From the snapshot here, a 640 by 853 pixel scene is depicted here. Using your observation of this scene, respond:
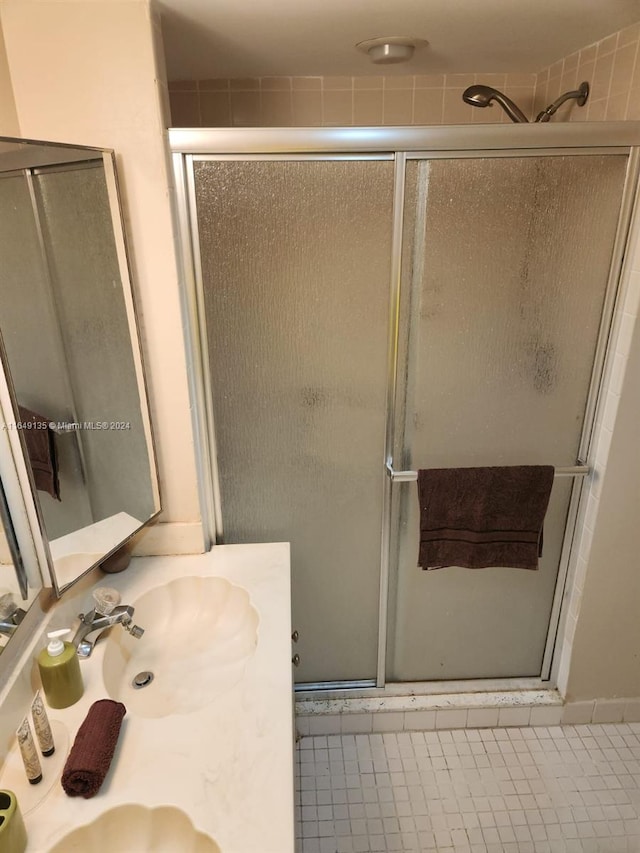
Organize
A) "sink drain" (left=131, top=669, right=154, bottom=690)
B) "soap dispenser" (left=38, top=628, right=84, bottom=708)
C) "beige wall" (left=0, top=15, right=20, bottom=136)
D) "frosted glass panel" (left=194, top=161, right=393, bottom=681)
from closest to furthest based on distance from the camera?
"soap dispenser" (left=38, top=628, right=84, bottom=708), "beige wall" (left=0, top=15, right=20, bottom=136), "sink drain" (left=131, top=669, right=154, bottom=690), "frosted glass panel" (left=194, top=161, right=393, bottom=681)

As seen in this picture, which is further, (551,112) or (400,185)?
(551,112)

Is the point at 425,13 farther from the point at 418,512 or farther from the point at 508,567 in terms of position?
the point at 508,567

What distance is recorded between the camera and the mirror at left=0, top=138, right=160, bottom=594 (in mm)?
1092

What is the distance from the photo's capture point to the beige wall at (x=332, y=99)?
1.77 meters

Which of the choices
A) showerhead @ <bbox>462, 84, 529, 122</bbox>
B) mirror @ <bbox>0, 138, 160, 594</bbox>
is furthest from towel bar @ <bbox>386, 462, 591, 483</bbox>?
showerhead @ <bbox>462, 84, 529, 122</bbox>

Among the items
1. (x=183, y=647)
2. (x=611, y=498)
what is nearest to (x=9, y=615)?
(x=183, y=647)

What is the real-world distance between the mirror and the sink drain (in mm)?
278

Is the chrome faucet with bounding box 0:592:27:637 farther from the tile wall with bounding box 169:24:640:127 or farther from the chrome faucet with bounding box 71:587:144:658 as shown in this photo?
the tile wall with bounding box 169:24:640:127

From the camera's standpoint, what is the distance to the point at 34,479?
1136 mm

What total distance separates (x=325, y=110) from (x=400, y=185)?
0.66 metres

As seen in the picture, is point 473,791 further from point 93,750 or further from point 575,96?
point 575,96

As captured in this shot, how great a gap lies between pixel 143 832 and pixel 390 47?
6.08 ft

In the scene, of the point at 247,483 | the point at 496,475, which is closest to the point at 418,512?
the point at 496,475

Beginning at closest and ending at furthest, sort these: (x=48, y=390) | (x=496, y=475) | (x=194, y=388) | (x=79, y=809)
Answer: (x=79, y=809), (x=48, y=390), (x=194, y=388), (x=496, y=475)
